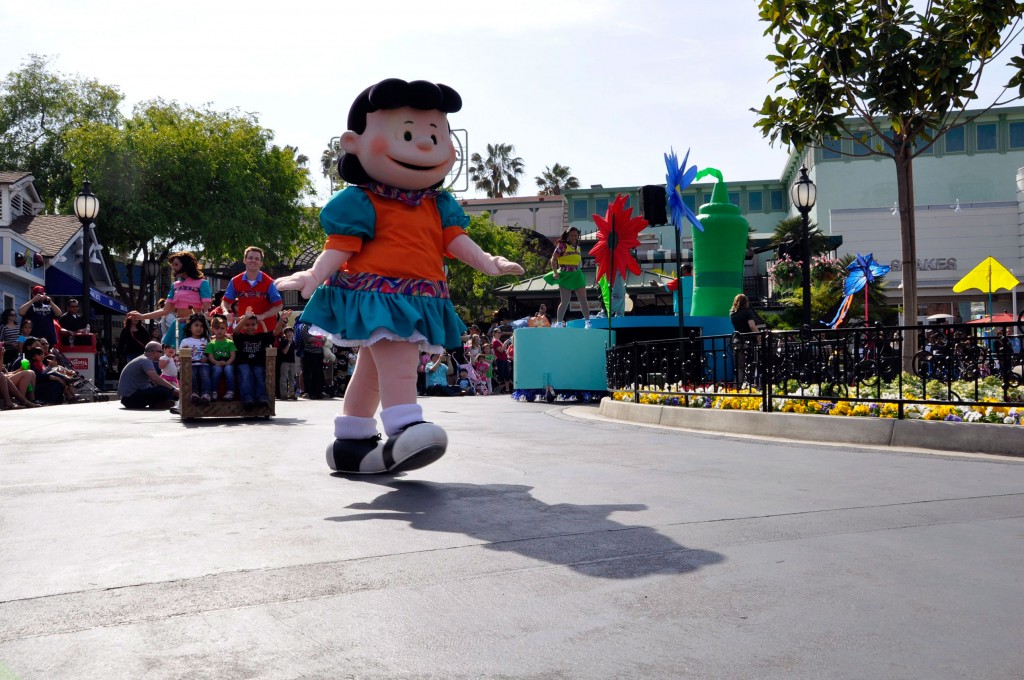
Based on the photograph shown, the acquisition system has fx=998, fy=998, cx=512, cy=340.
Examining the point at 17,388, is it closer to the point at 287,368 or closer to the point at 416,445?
the point at 287,368

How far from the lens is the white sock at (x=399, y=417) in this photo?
5.87 m

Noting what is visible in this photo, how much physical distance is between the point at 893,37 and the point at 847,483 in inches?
255

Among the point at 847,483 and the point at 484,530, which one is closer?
the point at 484,530

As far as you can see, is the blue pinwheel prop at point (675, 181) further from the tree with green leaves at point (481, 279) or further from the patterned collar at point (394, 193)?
the tree with green leaves at point (481, 279)

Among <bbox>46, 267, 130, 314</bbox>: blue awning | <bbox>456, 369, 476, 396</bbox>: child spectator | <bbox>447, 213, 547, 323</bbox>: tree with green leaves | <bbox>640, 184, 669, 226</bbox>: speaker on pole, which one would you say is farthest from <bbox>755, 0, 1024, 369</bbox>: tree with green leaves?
<bbox>447, 213, 547, 323</bbox>: tree with green leaves

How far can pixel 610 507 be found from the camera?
4.97 m

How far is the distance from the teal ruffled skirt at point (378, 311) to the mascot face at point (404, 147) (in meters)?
0.69

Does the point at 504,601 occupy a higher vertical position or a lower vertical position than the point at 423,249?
lower

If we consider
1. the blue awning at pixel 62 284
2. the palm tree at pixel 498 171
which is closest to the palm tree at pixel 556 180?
the palm tree at pixel 498 171

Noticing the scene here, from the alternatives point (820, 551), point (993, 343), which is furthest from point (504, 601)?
point (993, 343)

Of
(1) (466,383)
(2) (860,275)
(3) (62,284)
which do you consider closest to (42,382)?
(1) (466,383)

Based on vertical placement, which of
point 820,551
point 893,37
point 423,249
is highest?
point 893,37

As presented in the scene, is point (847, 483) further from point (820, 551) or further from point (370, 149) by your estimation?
point (370, 149)

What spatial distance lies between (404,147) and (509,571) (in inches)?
138
